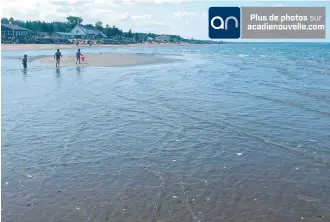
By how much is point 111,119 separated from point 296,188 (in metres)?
8.77

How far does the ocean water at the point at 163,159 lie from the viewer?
25.7 ft

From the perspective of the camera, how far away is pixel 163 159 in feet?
35.5

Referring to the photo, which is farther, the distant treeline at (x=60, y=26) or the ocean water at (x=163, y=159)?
the distant treeline at (x=60, y=26)

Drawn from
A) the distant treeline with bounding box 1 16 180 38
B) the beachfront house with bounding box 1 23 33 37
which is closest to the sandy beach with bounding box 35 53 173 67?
the beachfront house with bounding box 1 23 33 37

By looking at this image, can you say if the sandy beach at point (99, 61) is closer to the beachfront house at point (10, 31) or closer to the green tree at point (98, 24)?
the beachfront house at point (10, 31)

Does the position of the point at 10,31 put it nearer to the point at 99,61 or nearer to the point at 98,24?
the point at 99,61

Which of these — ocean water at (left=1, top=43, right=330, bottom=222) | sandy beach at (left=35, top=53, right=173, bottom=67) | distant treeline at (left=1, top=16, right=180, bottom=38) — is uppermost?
distant treeline at (left=1, top=16, right=180, bottom=38)

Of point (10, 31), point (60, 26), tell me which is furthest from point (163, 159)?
A: point (60, 26)

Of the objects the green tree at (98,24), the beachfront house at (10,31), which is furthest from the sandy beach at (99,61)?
the green tree at (98,24)

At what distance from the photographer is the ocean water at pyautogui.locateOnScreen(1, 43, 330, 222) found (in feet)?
25.7

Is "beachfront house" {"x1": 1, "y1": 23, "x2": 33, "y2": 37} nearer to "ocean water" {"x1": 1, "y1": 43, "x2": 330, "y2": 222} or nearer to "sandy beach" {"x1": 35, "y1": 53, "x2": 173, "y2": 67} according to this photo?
"sandy beach" {"x1": 35, "y1": 53, "x2": 173, "y2": 67}

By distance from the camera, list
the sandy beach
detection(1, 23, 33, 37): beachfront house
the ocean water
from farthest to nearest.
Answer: detection(1, 23, 33, 37): beachfront house
the sandy beach
the ocean water

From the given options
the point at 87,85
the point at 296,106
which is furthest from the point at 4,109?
the point at 296,106

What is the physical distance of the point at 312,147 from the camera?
12273mm
